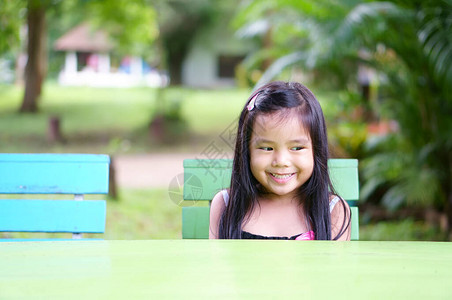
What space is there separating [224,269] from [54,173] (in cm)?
107

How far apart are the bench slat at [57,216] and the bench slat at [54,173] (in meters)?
0.05

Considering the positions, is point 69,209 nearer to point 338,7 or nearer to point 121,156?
point 338,7

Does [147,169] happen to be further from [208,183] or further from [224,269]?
[224,269]

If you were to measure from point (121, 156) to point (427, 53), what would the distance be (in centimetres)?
750

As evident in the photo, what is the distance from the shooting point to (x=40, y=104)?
13.4 meters

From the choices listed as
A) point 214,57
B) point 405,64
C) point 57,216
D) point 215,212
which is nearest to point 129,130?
point 214,57

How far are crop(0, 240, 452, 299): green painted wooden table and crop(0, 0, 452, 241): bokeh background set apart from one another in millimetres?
1109

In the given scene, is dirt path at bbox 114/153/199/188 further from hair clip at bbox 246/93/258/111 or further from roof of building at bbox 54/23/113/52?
roof of building at bbox 54/23/113/52

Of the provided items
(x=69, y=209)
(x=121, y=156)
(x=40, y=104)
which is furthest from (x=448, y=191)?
(x=40, y=104)

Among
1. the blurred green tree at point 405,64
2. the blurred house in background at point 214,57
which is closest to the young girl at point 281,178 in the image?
the blurred green tree at point 405,64

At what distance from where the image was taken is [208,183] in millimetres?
2023

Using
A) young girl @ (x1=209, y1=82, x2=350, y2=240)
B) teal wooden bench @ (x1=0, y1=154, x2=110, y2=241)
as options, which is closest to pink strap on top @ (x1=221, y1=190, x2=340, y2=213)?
young girl @ (x1=209, y1=82, x2=350, y2=240)

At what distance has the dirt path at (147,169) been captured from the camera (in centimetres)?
798

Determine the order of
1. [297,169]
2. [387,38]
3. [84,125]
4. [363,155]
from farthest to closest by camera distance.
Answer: [84,125] → [363,155] → [387,38] → [297,169]
